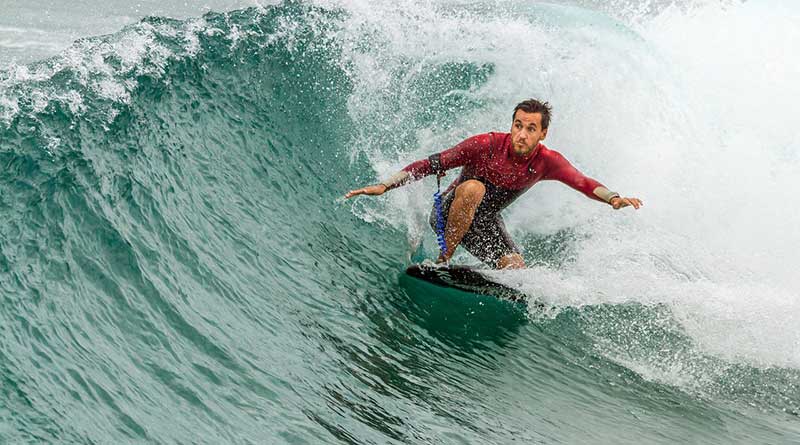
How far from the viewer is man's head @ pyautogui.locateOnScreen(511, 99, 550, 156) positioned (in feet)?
22.9

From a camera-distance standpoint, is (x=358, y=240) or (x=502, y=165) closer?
(x=502, y=165)

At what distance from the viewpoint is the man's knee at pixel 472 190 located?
23.4 feet

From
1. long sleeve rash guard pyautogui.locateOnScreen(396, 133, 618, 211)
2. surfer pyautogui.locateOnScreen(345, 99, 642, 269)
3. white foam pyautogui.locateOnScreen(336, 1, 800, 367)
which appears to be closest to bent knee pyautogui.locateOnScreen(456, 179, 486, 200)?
surfer pyautogui.locateOnScreen(345, 99, 642, 269)

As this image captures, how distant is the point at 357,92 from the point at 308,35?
130 centimetres

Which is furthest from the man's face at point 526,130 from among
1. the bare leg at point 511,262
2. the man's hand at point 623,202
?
the bare leg at point 511,262

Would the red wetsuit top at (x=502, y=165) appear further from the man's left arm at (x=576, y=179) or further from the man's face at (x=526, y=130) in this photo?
the man's face at (x=526, y=130)

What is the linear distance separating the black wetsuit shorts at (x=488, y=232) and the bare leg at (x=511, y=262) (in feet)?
0.15

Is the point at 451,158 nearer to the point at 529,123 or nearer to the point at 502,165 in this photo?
the point at 502,165

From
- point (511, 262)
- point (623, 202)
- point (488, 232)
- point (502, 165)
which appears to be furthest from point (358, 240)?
point (623, 202)

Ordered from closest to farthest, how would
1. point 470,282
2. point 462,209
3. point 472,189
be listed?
point 472,189 < point 462,209 < point 470,282

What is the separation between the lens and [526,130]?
7.00m

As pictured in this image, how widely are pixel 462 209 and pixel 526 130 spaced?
2.59 ft

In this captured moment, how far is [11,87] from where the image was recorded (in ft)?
25.5

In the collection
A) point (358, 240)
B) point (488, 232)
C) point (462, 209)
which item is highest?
point (462, 209)
